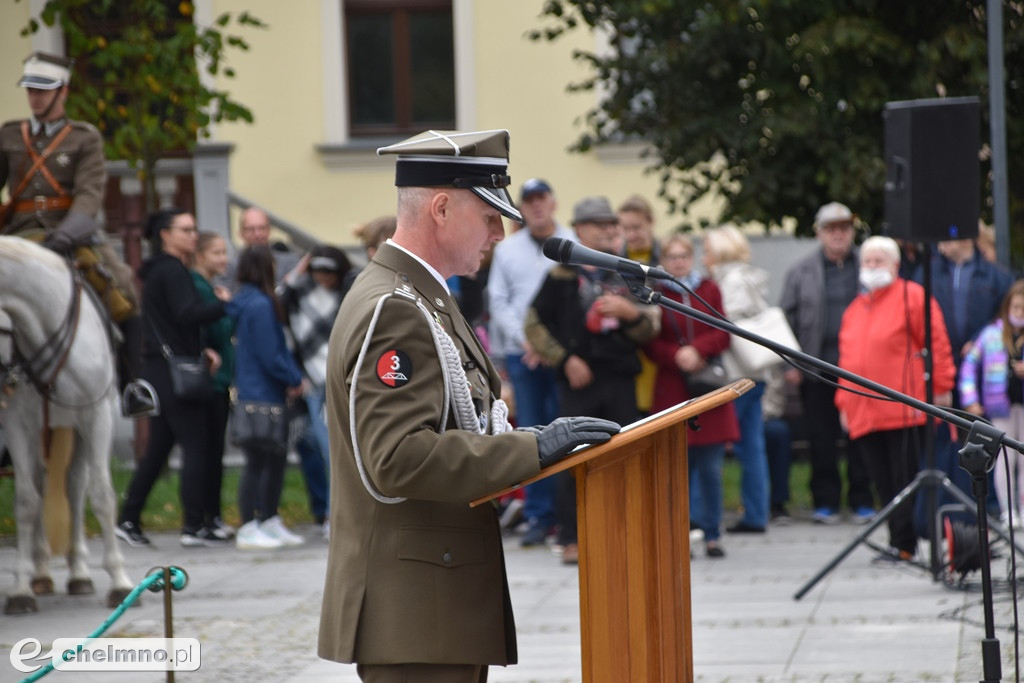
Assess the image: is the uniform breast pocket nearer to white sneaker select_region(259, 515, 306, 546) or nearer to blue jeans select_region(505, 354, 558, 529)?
blue jeans select_region(505, 354, 558, 529)

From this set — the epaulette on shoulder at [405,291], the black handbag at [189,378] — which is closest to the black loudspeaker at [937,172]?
the black handbag at [189,378]

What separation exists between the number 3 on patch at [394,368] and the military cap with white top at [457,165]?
44 centimetres

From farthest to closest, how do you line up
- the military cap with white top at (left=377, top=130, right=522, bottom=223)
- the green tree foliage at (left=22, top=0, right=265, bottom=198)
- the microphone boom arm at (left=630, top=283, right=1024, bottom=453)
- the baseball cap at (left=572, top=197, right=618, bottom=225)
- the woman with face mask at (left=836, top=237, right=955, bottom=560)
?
1. the green tree foliage at (left=22, top=0, right=265, bottom=198)
2. the woman with face mask at (left=836, top=237, right=955, bottom=560)
3. the baseball cap at (left=572, top=197, right=618, bottom=225)
4. the microphone boom arm at (left=630, top=283, right=1024, bottom=453)
5. the military cap with white top at (left=377, top=130, right=522, bottom=223)

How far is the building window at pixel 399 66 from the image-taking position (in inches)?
723

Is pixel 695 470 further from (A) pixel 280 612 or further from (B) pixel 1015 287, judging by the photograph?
(A) pixel 280 612

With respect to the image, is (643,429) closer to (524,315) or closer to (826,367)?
(826,367)

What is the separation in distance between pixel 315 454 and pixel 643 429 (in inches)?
314

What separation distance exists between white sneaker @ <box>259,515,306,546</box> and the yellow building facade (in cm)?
758

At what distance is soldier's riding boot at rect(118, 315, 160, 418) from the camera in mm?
8938

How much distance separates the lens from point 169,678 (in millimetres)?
4941

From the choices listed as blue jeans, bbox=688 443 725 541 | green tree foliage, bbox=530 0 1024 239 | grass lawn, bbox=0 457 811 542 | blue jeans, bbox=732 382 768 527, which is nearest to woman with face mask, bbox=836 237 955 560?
blue jeans, bbox=732 382 768 527

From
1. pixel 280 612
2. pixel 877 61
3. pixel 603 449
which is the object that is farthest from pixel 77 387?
pixel 877 61

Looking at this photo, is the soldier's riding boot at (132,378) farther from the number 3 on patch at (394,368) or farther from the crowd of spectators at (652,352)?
the number 3 on patch at (394,368)

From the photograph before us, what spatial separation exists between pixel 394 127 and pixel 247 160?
1869 mm
